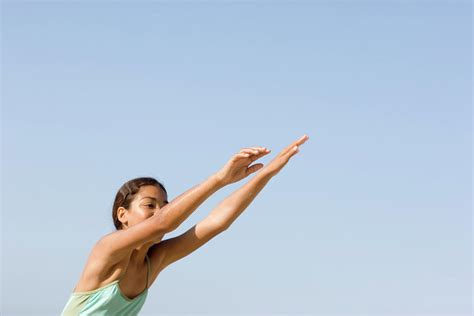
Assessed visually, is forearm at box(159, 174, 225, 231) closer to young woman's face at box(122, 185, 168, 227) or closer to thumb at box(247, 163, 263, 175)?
thumb at box(247, 163, 263, 175)

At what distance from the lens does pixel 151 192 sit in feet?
27.2

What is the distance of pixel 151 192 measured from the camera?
8289 mm

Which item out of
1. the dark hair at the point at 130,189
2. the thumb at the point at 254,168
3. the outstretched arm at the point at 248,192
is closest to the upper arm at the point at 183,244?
the outstretched arm at the point at 248,192

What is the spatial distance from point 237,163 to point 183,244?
1.49m

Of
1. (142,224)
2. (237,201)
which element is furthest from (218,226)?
(142,224)

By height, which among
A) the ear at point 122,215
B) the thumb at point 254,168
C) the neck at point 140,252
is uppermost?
the thumb at point 254,168

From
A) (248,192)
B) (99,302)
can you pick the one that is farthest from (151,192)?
(99,302)

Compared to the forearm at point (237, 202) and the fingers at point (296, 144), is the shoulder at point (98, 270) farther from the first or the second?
the fingers at point (296, 144)

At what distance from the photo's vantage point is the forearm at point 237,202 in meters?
7.66

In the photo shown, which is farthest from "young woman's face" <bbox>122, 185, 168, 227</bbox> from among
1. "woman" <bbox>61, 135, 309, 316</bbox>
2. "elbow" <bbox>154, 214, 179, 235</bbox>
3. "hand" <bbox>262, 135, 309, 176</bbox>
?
"hand" <bbox>262, 135, 309, 176</bbox>

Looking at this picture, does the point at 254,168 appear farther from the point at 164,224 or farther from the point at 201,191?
the point at 164,224

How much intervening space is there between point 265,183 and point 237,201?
1.54 ft

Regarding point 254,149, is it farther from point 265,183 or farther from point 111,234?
point 111,234

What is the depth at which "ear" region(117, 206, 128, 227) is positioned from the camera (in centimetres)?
841
